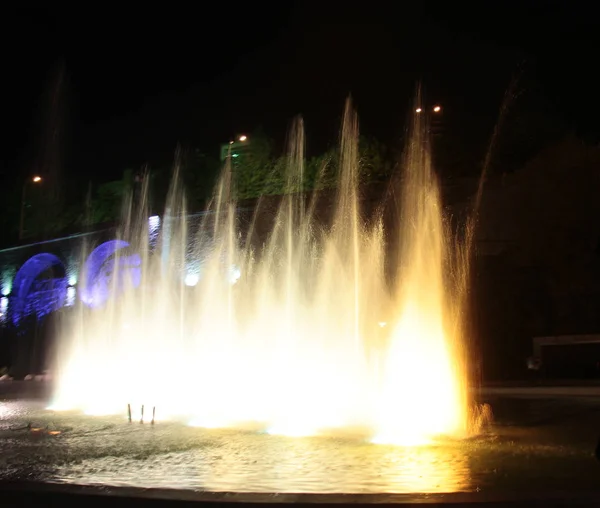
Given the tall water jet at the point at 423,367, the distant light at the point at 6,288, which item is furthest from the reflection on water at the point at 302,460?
the distant light at the point at 6,288

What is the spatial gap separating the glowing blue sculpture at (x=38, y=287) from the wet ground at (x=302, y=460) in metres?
26.4

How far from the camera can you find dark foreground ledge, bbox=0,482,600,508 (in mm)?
4492

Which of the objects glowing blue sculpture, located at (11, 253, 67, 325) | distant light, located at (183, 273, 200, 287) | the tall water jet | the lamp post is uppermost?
the lamp post

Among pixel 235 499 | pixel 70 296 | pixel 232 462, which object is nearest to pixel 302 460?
pixel 232 462

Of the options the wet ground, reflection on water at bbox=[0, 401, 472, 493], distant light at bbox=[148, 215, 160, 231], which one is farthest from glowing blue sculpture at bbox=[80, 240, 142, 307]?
reflection on water at bbox=[0, 401, 472, 493]

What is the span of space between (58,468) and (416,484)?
3.64 meters

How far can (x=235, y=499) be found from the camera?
180 inches

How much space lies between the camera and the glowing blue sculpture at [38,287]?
1391 inches

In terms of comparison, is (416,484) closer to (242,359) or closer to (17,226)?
(242,359)

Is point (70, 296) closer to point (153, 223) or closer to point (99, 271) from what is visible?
point (99, 271)

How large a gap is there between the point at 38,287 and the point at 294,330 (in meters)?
25.7

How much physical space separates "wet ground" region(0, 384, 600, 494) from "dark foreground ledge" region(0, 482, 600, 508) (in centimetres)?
31

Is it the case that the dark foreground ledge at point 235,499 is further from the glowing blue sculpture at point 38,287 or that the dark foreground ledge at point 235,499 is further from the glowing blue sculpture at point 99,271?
the glowing blue sculpture at point 38,287

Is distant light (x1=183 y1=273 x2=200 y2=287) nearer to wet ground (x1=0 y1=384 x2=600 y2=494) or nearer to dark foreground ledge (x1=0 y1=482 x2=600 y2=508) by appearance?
wet ground (x1=0 y1=384 x2=600 y2=494)
